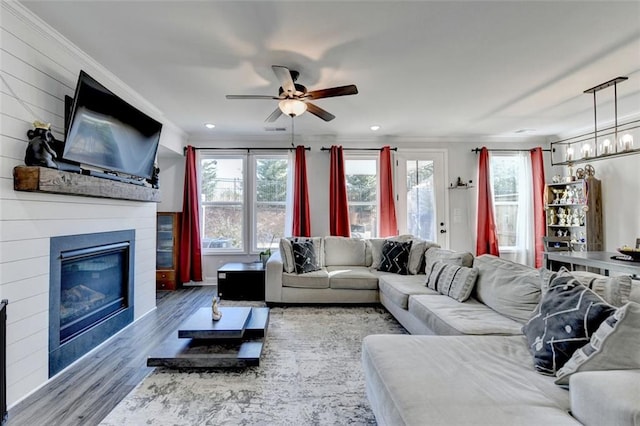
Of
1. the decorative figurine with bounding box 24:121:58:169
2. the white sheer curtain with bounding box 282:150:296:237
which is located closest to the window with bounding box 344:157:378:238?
the white sheer curtain with bounding box 282:150:296:237

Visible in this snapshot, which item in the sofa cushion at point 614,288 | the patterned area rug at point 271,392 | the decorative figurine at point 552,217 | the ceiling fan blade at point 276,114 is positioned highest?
the ceiling fan blade at point 276,114

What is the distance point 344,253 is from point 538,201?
371 centimetres

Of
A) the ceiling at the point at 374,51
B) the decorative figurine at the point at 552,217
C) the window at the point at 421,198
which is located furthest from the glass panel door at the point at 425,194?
the decorative figurine at the point at 552,217

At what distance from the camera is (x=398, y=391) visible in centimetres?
127

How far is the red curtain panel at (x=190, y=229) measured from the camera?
16.2ft

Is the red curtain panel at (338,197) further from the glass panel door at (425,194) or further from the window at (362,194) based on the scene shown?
the glass panel door at (425,194)

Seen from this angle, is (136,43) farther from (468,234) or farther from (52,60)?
(468,234)

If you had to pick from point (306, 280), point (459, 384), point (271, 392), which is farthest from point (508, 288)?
point (306, 280)

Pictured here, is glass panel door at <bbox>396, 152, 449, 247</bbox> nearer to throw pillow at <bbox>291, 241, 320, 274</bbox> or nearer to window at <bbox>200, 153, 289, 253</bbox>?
throw pillow at <bbox>291, 241, 320, 274</bbox>

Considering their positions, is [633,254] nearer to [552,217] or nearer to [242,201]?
[552,217]

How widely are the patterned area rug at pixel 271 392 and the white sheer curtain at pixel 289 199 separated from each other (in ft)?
7.98

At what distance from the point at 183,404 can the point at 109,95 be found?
2.55 metres

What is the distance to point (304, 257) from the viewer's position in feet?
13.2

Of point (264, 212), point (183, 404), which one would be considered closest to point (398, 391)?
point (183, 404)
